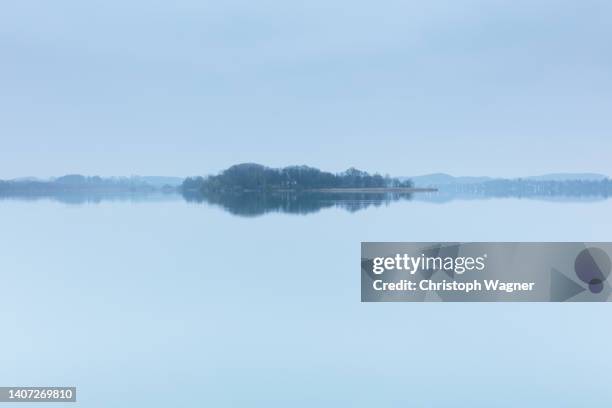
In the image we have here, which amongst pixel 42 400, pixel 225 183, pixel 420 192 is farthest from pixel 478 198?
pixel 42 400

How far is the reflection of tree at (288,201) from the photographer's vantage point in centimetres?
527

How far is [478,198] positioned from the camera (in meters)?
5.41

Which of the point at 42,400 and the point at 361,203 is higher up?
the point at 361,203

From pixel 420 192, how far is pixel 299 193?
1.13 metres

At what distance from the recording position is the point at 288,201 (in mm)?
5434

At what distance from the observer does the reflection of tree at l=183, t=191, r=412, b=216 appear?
208 inches

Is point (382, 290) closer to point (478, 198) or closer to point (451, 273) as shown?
point (451, 273)

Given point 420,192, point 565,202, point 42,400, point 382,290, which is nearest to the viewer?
point 42,400
